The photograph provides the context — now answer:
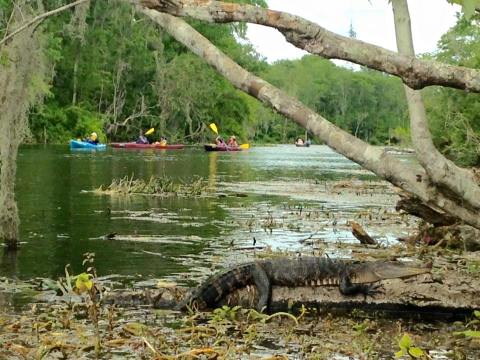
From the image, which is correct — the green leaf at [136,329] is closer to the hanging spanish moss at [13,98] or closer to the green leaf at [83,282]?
the green leaf at [83,282]

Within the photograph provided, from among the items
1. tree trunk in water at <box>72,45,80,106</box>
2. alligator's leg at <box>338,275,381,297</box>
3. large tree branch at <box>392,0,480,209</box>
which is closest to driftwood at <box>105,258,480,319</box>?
alligator's leg at <box>338,275,381,297</box>

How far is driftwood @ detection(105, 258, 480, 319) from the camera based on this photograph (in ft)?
30.1

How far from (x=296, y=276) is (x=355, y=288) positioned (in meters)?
0.69

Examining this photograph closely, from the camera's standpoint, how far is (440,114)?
5012 centimetres

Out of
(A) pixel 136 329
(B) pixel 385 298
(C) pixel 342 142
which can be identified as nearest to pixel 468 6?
(C) pixel 342 142

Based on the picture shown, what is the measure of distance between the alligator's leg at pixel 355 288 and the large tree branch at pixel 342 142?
2893 millimetres

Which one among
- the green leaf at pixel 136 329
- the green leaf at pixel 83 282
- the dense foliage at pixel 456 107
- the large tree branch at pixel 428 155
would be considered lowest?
the green leaf at pixel 136 329

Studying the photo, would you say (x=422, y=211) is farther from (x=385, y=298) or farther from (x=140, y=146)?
(x=140, y=146)

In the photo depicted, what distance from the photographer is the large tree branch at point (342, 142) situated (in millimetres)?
6570

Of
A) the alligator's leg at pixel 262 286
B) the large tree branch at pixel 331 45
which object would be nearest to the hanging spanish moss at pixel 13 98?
the alligator's leg at pixel 262 286

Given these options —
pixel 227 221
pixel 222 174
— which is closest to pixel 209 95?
pixel 222 174

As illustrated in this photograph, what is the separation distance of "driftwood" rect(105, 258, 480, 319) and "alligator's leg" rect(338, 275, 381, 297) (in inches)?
2.2

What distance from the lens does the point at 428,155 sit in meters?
6.63

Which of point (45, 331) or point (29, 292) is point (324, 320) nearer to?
point (45, 331)
